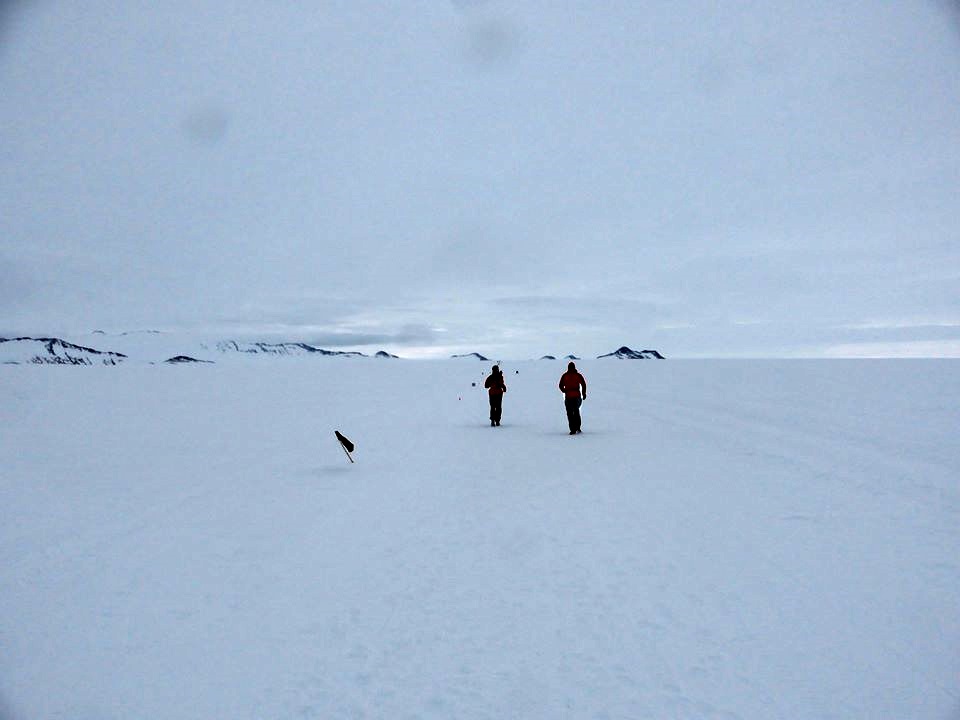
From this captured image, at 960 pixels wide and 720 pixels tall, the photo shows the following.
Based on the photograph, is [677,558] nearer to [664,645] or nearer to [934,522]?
A: [664,645]

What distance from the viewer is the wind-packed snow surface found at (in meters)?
4.29

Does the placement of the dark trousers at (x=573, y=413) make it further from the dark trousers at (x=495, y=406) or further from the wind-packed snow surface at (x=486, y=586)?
the wind-packed snow surface at (x=486, y=586)

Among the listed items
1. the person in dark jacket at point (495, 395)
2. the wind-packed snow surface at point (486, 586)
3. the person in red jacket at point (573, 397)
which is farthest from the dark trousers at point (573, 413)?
the wind-packed snow surface at point (486, 586)

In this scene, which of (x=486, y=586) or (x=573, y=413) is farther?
(x=573, y=413)

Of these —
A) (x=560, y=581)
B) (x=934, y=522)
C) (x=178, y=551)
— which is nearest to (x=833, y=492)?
(x=934, y=522)

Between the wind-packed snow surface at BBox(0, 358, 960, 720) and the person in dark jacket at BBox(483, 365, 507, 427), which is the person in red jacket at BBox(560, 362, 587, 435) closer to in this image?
the person in dark jacket at BBox(483, 365, 507, 427)

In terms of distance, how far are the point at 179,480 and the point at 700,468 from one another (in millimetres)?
11041

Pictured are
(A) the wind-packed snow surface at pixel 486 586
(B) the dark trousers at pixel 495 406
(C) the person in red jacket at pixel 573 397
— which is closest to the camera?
(A) the wind-packed snow surface at pixel 486 586

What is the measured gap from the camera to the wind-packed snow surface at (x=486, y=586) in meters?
4.29

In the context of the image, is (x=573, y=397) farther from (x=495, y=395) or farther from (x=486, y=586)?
(x=486, y=586)

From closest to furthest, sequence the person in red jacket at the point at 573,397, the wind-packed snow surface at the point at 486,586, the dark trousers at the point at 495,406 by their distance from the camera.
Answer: the wind-packed snow surface at the point at 486,586 → the person in red jacket at the point at 573,397 → the dark trousers at the point at 495,406

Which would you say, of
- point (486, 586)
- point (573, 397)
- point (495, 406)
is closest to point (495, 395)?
point (495, 406)

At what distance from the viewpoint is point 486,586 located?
6086 mm

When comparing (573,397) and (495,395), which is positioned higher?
(573,397)
